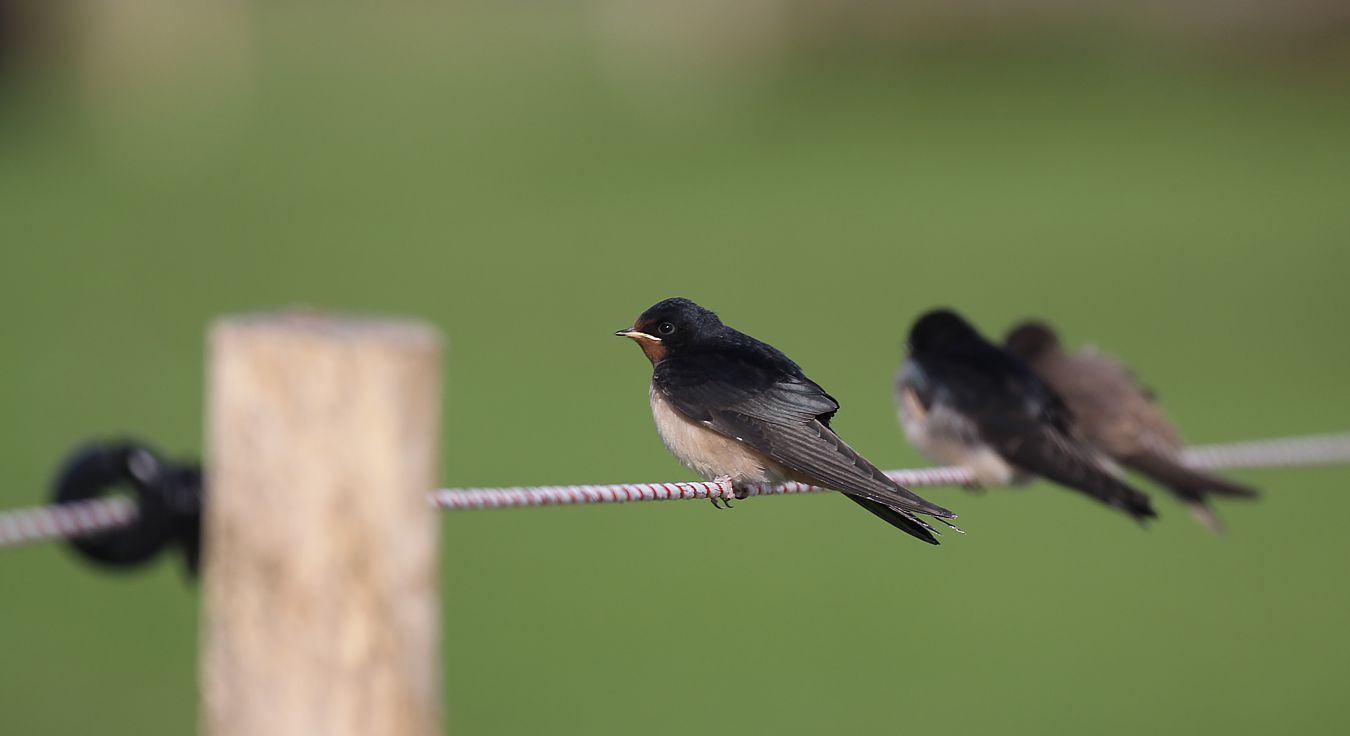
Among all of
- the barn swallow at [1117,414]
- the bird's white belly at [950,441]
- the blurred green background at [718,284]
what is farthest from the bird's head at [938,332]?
the blurred green background at [718,284]

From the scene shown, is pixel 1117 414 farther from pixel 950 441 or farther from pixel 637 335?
pixel 637 335

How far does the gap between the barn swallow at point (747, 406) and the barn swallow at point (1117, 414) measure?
3.89 meters

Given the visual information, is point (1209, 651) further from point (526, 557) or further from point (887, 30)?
point (887, 30)

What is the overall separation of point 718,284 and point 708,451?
19.0 m

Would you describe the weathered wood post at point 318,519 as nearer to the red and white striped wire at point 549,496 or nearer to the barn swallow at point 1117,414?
the red and white striped wire at point 549,496

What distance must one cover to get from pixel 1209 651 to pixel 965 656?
1.73m

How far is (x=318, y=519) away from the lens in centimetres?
222

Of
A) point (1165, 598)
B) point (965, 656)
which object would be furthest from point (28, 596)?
point (1165, 598)

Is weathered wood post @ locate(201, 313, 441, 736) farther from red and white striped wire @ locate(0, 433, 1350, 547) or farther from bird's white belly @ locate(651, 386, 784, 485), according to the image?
bird's white belly @ locate(651, 386, 784, 485)

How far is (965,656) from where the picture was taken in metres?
12.8

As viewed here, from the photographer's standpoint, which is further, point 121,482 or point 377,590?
point 121,482

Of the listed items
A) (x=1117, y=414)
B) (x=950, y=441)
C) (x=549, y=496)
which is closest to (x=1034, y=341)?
(x=1117, y=414)

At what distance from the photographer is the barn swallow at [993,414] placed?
498cm

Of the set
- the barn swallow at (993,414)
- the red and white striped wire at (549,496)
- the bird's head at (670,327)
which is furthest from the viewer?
the barn swallow at (993,414)
